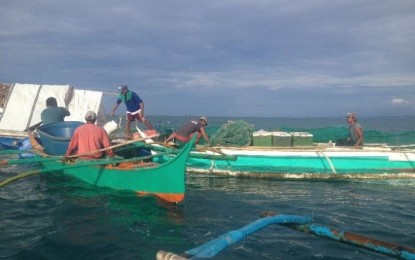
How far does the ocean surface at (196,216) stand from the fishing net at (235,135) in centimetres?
206

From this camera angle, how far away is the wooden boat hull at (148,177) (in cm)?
953

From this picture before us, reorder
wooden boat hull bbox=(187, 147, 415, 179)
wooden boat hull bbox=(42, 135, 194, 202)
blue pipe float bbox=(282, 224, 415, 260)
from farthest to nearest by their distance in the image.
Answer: wooden boat hull bbox=(187, 147, 415, 179)
wooden boat hull bbox=(42, 135, 194, 202)
blue pipe float bbox=(282, 224, 415, 260)

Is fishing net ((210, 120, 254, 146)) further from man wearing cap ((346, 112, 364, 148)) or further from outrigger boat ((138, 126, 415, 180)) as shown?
man wearing cap ((346, 112, 364, 148))

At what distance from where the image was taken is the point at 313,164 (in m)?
15.0

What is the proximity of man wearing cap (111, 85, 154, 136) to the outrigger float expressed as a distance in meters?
12.3

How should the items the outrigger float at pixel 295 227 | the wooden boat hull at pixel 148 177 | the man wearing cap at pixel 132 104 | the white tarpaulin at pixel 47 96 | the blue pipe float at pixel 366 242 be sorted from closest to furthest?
the outrigger float at pixel 295 227 < the blue pipe float at pixel 366 242 < the wooden boat hull at pixel 148 177 < the man wearing cap at pixel 132 104 < the white tarpaulin at pixel 47 96

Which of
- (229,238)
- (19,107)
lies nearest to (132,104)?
(19,107)

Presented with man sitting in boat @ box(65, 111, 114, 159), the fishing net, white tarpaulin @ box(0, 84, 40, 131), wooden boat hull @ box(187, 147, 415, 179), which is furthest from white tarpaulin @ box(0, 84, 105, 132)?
man sitting in boat @ box(65, 111, 114, 159)

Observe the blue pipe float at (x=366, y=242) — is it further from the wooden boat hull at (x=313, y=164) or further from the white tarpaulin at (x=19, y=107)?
the white tarpaulin at (x=19, y=107)

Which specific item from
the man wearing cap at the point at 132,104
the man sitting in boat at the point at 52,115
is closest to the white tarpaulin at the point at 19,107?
the man sitting in boat at the point at 52,115

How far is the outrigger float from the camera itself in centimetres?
409

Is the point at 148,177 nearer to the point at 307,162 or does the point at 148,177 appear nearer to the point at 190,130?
the point at 190,130

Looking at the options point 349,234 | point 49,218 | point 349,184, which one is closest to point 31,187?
point 49,218

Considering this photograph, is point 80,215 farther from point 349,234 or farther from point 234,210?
point 349,234
